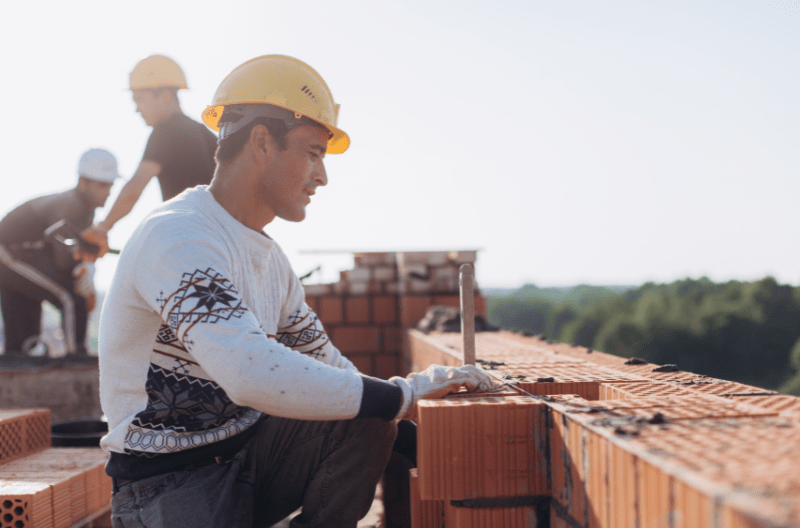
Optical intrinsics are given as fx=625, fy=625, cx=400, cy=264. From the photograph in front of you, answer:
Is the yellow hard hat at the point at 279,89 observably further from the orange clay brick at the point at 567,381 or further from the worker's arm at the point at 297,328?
the orange clay brick at the point at 567,381

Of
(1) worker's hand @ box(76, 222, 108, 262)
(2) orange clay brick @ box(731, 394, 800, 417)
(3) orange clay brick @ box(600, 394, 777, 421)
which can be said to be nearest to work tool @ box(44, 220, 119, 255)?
(1) worker's hand @ box(76, 222, 108, 262)

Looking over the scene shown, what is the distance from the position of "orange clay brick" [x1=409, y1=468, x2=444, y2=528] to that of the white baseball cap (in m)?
5.56

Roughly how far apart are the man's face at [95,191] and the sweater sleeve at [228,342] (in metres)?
5.48

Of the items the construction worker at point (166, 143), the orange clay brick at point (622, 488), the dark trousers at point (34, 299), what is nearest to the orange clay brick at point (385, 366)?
the dark trousers at point (34, 299)

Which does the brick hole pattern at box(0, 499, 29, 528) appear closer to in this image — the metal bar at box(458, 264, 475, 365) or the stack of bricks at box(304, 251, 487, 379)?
the metal bar at box(458, 264, 475, 365)

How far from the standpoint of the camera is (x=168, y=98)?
4199 mm

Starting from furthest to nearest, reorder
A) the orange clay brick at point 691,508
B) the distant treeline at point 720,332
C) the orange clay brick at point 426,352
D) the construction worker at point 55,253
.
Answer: the distant treeline at point 720,332 → the construction worker at point 55,253 → the orange clay brick at point 426,352 → the orange clay brick at point 691,508

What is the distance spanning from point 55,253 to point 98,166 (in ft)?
3.28

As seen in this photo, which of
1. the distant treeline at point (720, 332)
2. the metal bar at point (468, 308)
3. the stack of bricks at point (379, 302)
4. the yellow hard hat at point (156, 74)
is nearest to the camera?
the metal bar at point (468, 308)

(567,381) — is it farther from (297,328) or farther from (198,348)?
(198,348)

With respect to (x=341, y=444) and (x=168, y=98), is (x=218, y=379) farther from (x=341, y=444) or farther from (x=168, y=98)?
(x=168, y=98)

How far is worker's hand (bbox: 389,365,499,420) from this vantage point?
187 centimetres

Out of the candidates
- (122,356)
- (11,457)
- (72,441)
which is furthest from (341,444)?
(72,441)

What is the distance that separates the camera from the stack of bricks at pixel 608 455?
42.3 inches
